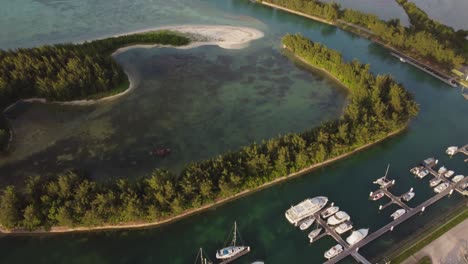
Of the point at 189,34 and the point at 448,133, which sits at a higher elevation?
the point at 189,34

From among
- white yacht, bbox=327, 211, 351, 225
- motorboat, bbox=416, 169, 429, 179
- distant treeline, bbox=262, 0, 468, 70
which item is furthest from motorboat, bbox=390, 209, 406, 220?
distant treeline, bbox=262, 0, 468, 70

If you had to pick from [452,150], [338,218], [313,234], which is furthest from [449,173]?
[313,234]

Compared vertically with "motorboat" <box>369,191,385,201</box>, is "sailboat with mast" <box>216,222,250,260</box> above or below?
below

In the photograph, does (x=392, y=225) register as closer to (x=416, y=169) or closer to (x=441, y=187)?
(x=441, y=187)

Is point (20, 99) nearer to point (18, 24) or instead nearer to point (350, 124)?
point (18, 24)

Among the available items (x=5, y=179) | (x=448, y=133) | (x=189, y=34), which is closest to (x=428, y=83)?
(x=448, y=133)

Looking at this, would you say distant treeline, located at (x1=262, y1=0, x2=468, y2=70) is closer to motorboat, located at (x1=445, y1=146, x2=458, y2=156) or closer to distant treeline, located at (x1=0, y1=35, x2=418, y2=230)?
distant treeline, located at (x1=0, y1=35, x2=418, y2=230)
